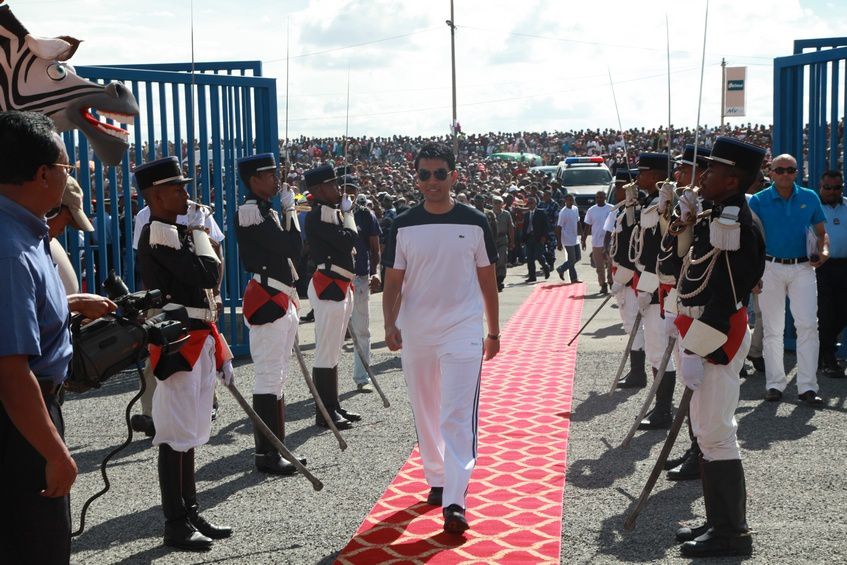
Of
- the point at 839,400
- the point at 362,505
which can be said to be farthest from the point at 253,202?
the point at 839,400

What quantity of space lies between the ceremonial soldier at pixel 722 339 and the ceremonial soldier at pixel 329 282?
3.45 meters

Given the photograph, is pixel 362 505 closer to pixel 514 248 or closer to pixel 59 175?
pixel 59 175

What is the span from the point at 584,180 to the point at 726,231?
2365 cm

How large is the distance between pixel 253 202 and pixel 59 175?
352 cm

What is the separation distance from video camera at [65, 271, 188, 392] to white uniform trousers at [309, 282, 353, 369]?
405 centimetres

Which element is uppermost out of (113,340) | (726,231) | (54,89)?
(54,89)

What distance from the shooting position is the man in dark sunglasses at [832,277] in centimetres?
928

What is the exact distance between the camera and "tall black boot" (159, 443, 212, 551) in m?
5.07

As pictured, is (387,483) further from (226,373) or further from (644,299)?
(644,299)

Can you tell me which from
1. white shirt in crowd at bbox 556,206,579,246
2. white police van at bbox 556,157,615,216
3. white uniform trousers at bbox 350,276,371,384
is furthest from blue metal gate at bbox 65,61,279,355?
white police van at bbox 556,157,615,216

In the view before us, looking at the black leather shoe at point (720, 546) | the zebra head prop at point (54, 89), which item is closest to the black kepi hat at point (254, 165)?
the zebra head prop at point (54, 89)

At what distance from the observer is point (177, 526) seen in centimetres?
509

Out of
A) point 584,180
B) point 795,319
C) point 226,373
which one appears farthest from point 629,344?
point 584,180

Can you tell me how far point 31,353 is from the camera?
299 centimetres
